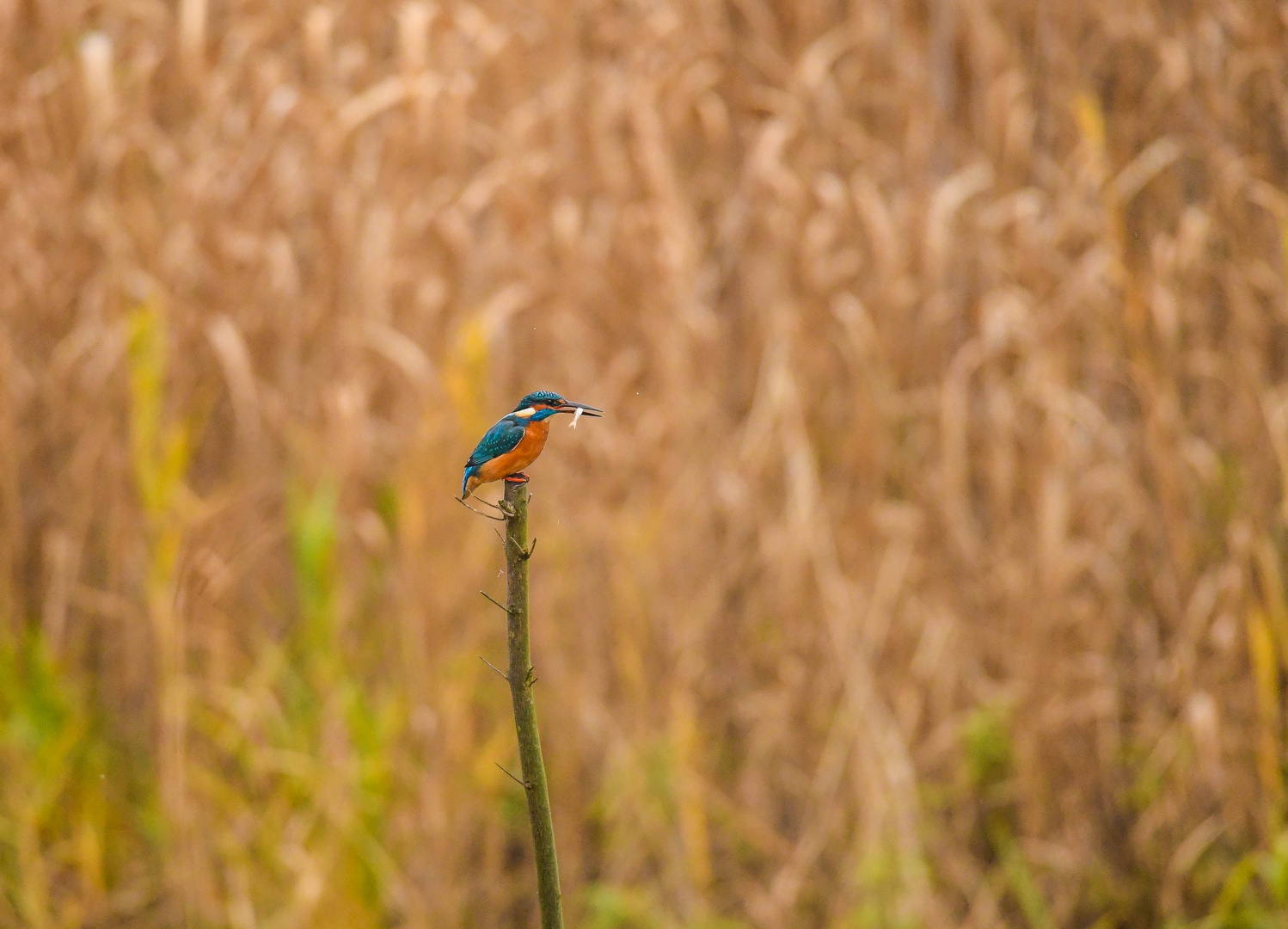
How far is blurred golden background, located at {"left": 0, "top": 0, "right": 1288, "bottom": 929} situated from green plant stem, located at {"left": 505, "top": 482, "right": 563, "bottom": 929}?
2.18m

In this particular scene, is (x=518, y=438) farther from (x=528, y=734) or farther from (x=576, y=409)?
(x=528, y=734)

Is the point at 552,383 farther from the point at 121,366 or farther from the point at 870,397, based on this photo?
the point at 121,366

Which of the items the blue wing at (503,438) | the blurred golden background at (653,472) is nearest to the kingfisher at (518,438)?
the blue wing at (503,438)

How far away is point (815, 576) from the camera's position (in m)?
3.11

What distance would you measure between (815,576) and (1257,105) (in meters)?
2.07

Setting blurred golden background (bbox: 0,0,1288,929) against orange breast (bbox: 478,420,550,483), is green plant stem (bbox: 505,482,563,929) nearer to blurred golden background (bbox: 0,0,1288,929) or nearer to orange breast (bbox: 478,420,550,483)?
orange breast (bbox: 478,420,550,483)

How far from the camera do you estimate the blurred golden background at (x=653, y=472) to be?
2.91 meters

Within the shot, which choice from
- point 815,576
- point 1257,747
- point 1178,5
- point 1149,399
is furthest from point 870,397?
point 1178,5

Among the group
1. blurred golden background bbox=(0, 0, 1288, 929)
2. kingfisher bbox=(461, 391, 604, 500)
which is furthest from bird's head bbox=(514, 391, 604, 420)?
blurred golden background bbox=(0, 0, 1288, 929)

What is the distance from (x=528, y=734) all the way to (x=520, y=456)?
0.19m

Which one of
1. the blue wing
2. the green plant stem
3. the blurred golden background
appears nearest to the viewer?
the green plant stem

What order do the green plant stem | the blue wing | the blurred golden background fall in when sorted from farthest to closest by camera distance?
the blurred golden background → the blue wing → the green plant stem

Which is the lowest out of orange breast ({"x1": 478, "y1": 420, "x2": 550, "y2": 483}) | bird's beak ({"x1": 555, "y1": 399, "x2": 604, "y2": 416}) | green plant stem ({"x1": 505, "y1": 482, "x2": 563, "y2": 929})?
green plant stem ({"x1": 505, "y1": 482, "x2": 563, "y2": 929})

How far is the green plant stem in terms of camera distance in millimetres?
552
